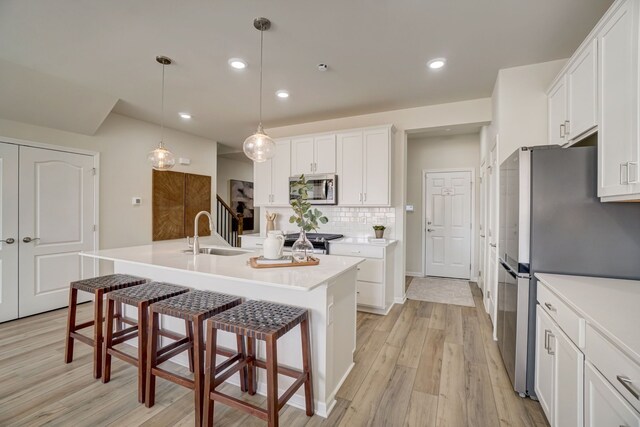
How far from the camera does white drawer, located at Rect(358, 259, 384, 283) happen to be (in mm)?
3596

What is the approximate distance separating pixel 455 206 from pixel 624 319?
4.52 meters

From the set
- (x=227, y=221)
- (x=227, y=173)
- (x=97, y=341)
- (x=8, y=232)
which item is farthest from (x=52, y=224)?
(x=227, y=173)

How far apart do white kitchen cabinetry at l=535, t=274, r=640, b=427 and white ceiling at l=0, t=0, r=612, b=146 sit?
74.3 inches

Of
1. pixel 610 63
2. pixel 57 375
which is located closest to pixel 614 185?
pixel 610 63

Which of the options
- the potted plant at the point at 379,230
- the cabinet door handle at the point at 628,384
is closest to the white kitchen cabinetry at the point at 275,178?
the potted plant at the point at 379,230

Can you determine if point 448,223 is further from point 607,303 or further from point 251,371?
point 251,371

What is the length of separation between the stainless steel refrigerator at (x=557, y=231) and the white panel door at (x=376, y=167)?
1848 millimetres

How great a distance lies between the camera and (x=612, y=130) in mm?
1594

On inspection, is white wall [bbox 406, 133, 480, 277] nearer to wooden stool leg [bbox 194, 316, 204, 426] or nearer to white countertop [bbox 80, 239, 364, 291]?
white countertop [bbox 80, 239, 364, 291]

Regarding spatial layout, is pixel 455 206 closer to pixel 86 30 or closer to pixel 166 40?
pixel 166 40

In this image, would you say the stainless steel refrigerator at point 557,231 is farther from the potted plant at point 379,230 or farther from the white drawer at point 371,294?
the potted plant at point 379,230

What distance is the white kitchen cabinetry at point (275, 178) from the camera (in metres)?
4.55

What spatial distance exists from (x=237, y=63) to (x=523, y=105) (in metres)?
2.83

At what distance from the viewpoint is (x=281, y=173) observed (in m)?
4.61
